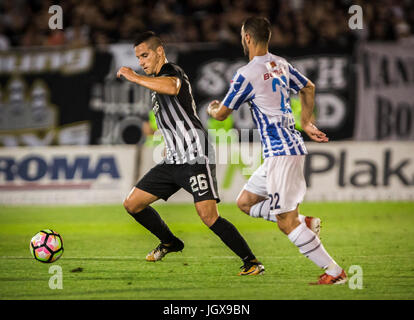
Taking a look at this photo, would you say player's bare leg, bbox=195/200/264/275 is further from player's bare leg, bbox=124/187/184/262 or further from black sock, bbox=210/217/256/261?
player's bare leg, bbox=124/187/184/262

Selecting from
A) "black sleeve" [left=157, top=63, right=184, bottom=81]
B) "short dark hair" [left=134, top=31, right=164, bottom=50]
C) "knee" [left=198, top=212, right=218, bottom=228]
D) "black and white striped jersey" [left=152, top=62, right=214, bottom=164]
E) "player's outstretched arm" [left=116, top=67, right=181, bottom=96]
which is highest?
"short dark hair" [left=134, top=31, right=164, bottom=50]

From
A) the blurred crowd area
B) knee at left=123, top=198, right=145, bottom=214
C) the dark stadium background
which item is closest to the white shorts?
knee at left=123, top=198, right=145, bottom=214

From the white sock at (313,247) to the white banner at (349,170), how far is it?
7480 mm

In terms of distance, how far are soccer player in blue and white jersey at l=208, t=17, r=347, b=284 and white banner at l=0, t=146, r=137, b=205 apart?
7891 mm

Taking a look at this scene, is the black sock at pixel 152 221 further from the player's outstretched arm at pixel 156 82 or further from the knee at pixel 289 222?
the knee at pixel 289 222

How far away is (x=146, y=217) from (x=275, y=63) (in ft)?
7.00

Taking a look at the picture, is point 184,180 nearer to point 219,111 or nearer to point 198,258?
point 219,111

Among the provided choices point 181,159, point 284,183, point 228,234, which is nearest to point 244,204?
point 228,234

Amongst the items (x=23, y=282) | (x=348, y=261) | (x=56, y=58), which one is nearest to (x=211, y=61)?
(x=56, y=58)

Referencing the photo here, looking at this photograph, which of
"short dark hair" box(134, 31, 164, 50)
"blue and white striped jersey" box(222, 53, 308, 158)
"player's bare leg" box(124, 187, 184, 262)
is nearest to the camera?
"blue and white striped jersey" box(222, 53, 308, 158)

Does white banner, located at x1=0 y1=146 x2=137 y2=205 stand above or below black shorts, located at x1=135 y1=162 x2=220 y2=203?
below

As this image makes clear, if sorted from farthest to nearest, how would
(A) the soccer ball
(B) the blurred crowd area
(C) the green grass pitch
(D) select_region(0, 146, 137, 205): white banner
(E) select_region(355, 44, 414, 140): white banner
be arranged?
(B) the blurred crowd area
(E) select_region(355, 44, 414, 140): white banner
(D) select_region(0, 146, 137, 205): white banner
(A) the soccer ball
(C) the green grass pitch

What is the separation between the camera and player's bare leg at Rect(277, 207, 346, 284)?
20.3ft

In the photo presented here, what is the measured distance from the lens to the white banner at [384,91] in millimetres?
14820
